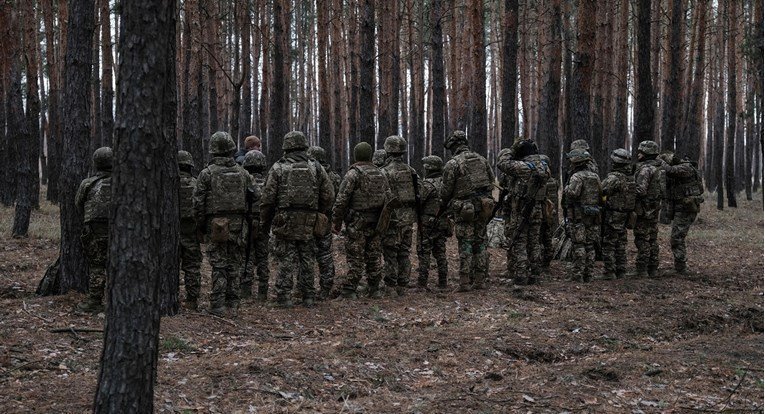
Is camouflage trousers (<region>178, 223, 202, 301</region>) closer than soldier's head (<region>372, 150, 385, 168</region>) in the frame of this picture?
Yes

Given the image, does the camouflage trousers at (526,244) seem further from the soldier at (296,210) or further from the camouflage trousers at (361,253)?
the soldier at (296,210)

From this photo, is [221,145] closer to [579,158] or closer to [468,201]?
[468,201]

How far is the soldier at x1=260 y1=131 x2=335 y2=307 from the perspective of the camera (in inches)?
341

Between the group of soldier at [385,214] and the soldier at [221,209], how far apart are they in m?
0.01

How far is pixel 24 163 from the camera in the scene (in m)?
15.1

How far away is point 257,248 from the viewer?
9.48 m

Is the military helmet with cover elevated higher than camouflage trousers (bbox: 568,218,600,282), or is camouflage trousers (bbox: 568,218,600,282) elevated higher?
the military helmet with cover

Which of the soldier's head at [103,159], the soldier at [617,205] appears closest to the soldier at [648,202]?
the soldier at [617,205]

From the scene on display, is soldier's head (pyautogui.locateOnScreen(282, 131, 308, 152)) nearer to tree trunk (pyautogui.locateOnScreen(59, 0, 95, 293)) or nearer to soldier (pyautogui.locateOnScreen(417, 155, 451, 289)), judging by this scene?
soldier (pyautogui.locateOnScreen(417, 155, 451, 289))

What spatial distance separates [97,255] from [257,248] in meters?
2.16

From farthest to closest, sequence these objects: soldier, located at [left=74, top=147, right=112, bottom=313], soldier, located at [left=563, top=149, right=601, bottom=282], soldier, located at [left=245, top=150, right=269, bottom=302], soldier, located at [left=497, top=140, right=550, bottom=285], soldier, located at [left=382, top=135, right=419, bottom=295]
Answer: soldier, located at [left=563, top=149, right=601, bottom=282]
soldier, located at [left=497, top=140, right=550, bottom=285]
soldier, located at [left=382, top=135, right=419, bottom=295]
soldier, located at [left=245, top=150, right=269, bottom=302]
soldier, located at [left=74, top=147, right=112, bottom=313]

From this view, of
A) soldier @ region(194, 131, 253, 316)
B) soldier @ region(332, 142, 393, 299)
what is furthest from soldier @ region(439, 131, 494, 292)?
soldier @ region(194, 131, 253, 316)

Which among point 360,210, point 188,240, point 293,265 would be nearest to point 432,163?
point 360,210

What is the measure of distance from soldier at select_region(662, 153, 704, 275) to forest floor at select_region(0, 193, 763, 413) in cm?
145
